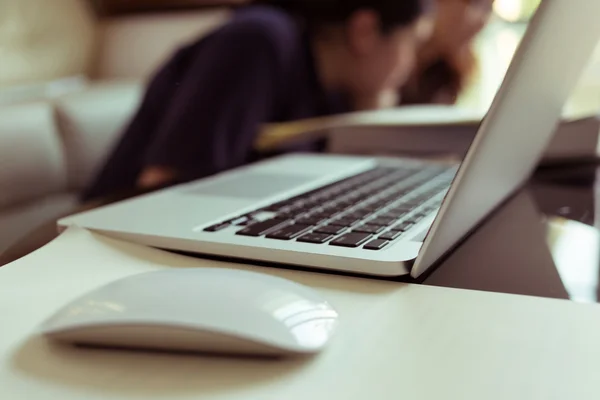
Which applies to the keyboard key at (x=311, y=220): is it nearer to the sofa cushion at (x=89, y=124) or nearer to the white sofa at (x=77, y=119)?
the white sofa at (x=77, y=119)

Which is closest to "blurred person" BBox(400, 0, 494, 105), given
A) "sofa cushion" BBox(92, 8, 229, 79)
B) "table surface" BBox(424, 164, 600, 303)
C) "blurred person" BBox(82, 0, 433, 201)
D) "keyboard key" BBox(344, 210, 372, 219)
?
"blurred person" BBox(82, 0, 433, 201)

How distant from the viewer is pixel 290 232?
449mm

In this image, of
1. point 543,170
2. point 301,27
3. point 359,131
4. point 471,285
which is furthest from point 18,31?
point 471,285

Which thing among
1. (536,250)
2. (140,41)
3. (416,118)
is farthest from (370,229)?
(140,41)

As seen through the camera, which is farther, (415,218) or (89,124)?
(89,124)

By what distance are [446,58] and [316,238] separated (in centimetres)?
138

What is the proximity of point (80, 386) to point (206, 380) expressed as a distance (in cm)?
5

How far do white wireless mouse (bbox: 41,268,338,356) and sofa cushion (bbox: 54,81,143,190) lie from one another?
148 centimetres

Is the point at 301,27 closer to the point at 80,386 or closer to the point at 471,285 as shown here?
the point at 471,285

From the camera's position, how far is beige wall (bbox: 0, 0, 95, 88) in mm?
1480

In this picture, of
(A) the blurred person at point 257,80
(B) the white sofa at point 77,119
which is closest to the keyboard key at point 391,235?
(A) the blurred person at point 257,80

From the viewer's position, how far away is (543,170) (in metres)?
0.82

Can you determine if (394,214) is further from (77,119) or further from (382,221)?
(77,119)

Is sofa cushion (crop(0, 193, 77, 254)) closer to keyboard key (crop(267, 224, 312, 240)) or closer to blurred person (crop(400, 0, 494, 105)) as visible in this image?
blurred person (crop(400, 0, 494, 105))
